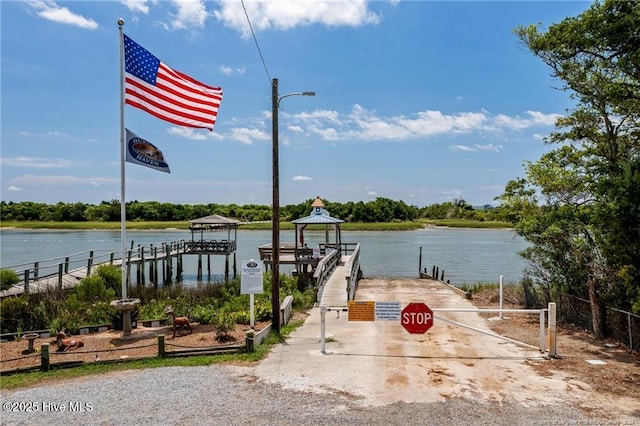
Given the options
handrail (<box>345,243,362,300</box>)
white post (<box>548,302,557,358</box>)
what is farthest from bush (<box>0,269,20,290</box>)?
white post (<box>548,302,557,358</box>)

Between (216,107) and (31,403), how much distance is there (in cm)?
736

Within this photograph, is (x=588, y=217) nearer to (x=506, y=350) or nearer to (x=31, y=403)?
(x=506, y=350)

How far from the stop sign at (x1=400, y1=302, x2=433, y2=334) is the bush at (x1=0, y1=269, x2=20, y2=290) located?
1458 cm

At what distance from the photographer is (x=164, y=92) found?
36.0 ft

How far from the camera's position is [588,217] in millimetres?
12109

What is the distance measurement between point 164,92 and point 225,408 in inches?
289

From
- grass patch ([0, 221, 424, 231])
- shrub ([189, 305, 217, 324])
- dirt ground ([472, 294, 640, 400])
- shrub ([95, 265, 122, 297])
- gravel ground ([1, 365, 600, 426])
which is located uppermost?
grass patch ([0, 221, 424, 231])

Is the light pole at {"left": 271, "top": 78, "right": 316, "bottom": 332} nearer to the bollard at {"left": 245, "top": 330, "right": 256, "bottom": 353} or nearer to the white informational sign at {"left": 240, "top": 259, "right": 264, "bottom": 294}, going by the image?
the white informational sign at {"left": 240, "top": 259, "right": 264, "bottom": 294}

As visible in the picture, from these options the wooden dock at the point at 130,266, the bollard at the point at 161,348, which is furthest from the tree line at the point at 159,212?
the bollard at the point at 161,348

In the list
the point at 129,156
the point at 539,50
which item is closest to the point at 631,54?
the point at 539,50

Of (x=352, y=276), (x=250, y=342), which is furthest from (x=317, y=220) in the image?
(x=250, y=342)

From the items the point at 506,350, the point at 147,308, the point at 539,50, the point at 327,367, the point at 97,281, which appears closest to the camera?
the point at 327,367

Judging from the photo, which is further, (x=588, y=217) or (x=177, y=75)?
(x=588, y=217)

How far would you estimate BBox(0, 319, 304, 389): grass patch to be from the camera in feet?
26.7
